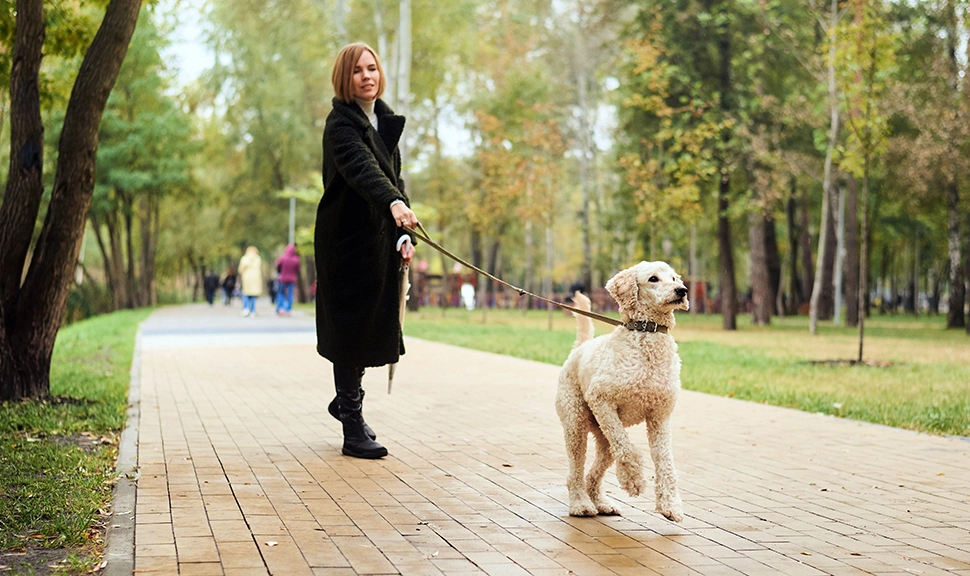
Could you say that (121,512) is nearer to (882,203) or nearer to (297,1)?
(297,1)

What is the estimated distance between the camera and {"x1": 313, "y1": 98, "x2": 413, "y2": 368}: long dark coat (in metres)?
6.66

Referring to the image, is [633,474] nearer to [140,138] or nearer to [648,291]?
[648,291]

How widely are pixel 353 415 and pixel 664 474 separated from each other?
8.93 ft

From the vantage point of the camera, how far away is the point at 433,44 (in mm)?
37938

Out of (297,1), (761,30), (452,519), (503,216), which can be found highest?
(297,1)

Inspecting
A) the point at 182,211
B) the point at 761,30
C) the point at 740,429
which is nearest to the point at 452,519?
the point at 740,429

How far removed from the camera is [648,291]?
15.7 ft

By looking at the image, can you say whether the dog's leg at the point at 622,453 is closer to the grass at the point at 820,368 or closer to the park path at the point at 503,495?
the park path at the point at 503,495

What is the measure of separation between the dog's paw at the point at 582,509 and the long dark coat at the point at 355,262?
76.8 inches

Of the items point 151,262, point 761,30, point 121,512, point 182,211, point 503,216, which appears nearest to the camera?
point 121,512

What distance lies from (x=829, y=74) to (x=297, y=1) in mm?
17285

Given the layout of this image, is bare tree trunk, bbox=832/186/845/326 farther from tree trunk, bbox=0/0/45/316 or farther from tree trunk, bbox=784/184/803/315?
tree trunk, bbox=0/0/45/316

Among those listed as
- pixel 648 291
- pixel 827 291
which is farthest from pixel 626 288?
pixel 827 291

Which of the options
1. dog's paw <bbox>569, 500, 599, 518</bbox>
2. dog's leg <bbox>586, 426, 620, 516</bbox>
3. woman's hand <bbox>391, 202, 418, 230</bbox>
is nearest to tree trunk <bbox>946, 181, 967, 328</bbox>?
woman's hand <bbox>391, 202, 418, 230</bbox>
